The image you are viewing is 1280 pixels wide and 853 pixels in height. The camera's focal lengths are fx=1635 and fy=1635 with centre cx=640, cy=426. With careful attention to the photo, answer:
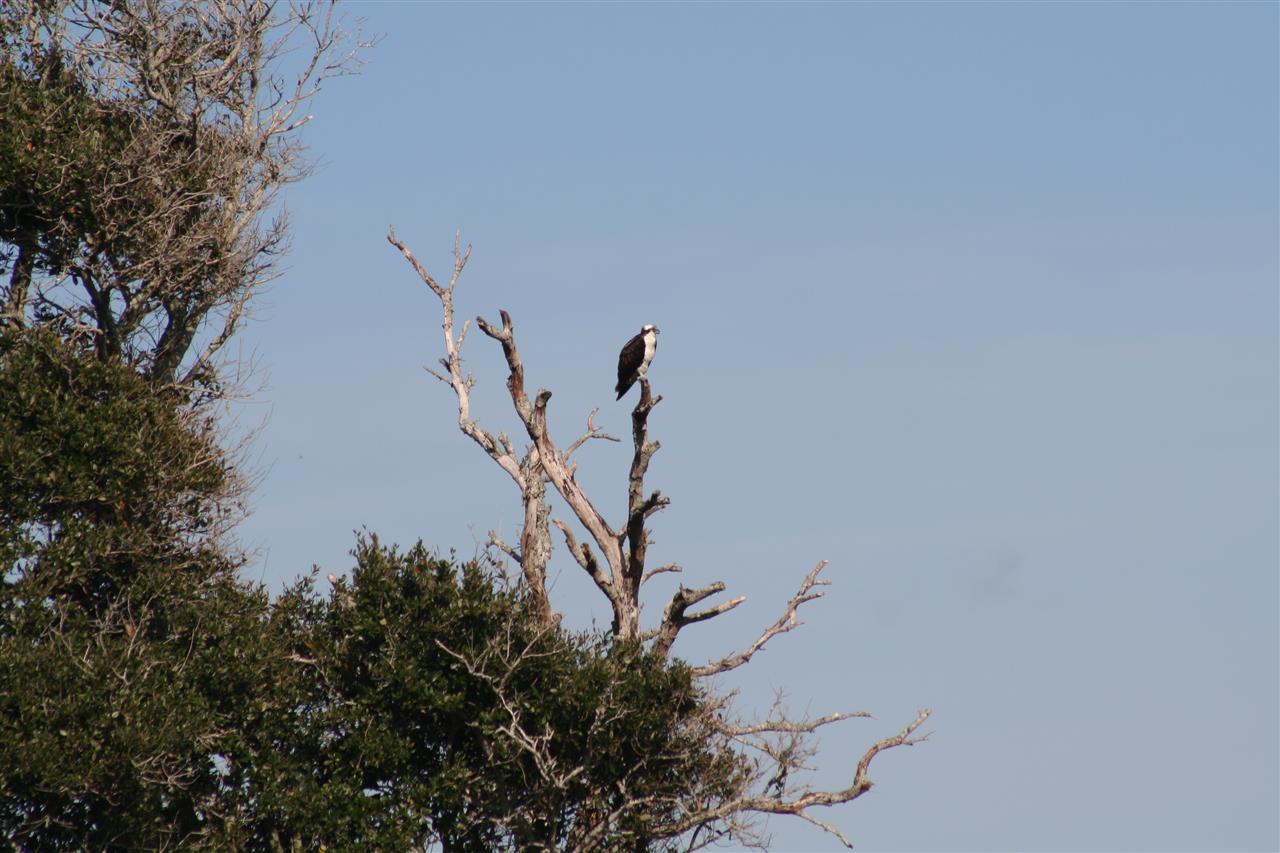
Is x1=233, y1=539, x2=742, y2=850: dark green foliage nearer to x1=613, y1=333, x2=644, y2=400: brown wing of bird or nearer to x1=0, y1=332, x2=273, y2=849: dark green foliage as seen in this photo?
x1=0, y1=332, x2=273, y2=849: dark green foliage

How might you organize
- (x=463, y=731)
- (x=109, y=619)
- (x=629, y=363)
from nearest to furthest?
(x=109, y=619)
(x=463, y=731)
(x=629, y=363)

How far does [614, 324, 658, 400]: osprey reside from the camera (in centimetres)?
2761

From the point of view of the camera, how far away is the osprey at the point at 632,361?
27.6 metres

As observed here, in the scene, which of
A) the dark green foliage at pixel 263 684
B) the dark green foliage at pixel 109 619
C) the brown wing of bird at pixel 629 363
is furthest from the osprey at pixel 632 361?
the dark green foliage at pixel 109 619

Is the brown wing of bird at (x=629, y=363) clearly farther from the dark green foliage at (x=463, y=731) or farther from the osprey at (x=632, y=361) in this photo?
the dark green foliage at (x=463, y=731)

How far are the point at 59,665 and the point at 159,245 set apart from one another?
733cm

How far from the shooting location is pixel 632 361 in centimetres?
2766

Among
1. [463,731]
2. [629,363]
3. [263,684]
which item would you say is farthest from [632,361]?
[263,684]

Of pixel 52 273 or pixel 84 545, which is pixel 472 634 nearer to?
pixel 84 545

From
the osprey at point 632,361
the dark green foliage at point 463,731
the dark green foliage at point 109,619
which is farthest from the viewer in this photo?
the osprey at point 632,361

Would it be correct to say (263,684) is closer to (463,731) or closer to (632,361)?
(463,731)

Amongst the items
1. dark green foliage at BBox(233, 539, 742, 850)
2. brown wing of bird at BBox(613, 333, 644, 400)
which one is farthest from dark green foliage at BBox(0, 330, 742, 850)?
→ brown wing of bird at BBox(613, 333, 644, 400)

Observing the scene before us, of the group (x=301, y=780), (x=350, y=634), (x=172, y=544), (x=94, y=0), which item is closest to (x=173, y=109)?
(x=94, y=0)

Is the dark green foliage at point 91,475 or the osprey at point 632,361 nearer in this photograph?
the dark green foliage at point 91,475
